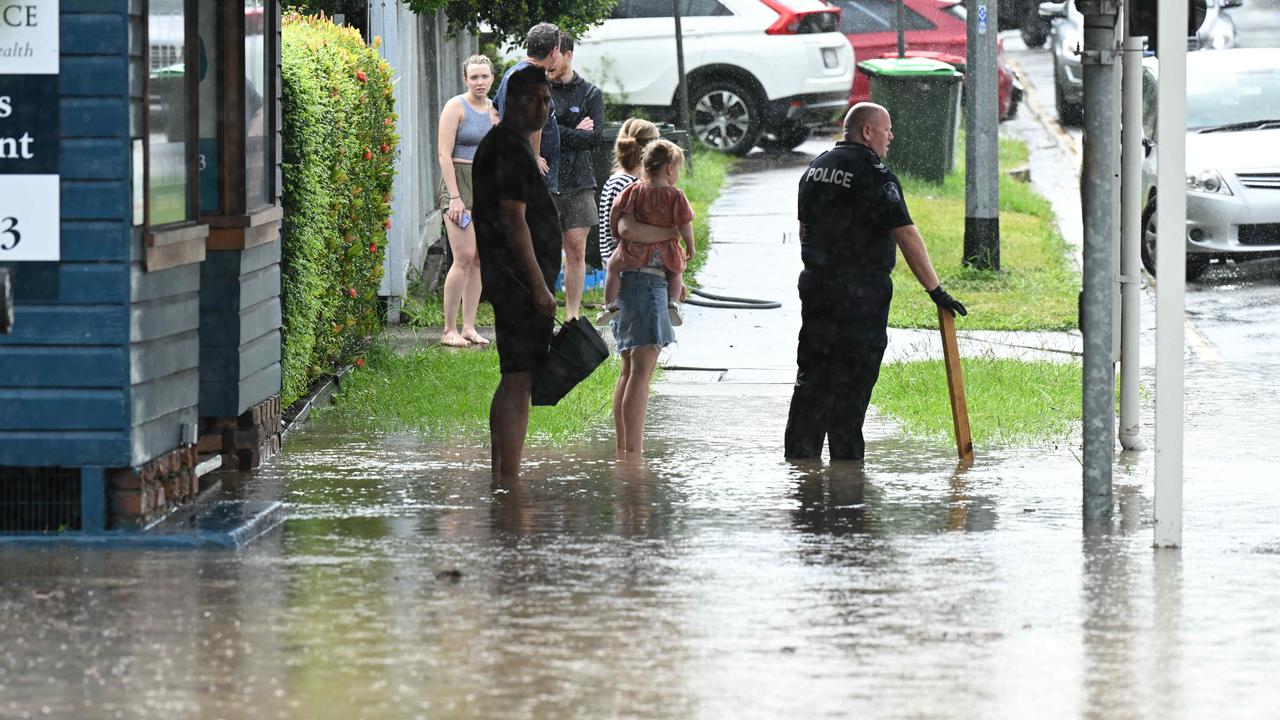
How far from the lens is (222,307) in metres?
8.73

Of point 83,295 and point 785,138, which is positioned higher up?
point 785,138

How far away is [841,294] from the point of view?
9.49 m

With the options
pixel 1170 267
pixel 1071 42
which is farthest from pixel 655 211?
pixel 1071 42

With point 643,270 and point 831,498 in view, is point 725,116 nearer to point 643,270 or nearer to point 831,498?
point 643,270

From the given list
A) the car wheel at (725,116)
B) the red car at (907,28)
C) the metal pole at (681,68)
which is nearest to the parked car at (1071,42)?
the red car at (907,28)

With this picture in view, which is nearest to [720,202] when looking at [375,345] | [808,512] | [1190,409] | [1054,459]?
[375,345]

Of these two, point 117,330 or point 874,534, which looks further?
point 874,534

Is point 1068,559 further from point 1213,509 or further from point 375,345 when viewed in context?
point 375,345

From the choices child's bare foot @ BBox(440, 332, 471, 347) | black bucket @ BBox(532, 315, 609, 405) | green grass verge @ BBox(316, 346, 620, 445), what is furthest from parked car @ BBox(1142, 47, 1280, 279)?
black bucket @ BBox(532, 315, 609, 405)

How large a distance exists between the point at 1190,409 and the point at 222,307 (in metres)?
5.04

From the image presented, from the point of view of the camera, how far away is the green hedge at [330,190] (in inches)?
398

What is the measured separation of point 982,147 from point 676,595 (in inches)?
415

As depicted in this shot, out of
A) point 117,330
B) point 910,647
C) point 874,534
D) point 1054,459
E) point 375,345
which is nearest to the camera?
point 910,647

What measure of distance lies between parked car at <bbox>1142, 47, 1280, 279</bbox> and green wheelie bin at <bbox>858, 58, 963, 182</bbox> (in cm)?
302
